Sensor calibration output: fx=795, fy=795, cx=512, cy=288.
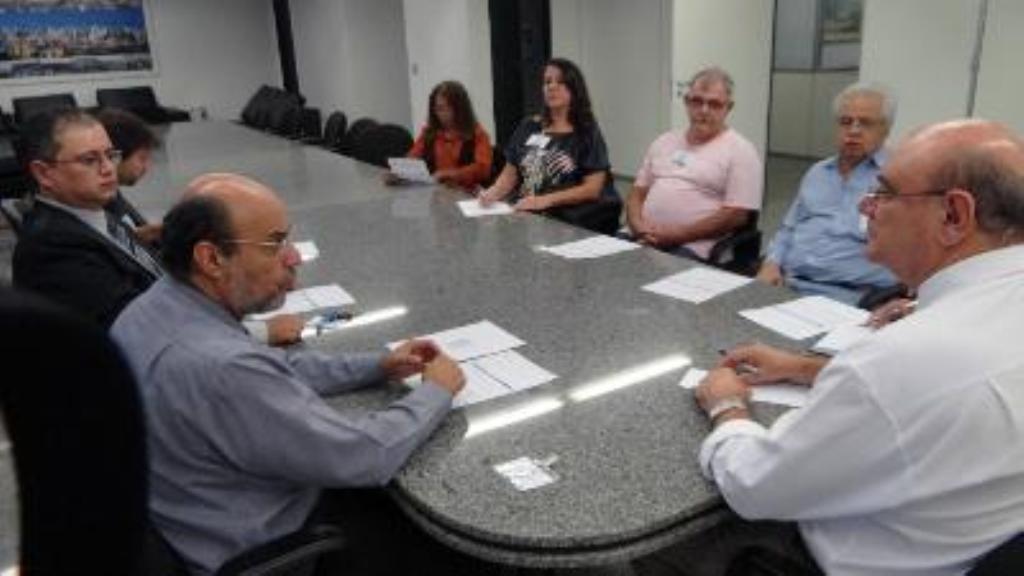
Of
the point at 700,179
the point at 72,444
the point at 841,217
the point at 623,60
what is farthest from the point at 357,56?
the point at 72,444

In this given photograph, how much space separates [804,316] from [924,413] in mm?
915

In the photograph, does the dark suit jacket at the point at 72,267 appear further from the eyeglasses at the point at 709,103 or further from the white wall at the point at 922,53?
the white wall at the point at 922,53

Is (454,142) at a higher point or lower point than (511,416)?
higher

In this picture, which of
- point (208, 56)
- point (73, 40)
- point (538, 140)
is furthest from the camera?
point (208, 56)

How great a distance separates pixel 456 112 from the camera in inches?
162

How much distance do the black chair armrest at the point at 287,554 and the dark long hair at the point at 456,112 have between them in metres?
3.11

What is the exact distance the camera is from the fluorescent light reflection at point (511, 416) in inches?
56.1

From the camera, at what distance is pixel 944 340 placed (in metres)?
1.02

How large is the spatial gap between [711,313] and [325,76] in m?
8.04

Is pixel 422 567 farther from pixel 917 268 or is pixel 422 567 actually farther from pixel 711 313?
pixel 917 268

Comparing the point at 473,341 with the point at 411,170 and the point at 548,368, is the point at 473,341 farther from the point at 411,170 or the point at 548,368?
the point at 411,170

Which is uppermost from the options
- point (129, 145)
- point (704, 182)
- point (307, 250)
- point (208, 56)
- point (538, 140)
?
point (208, 56)

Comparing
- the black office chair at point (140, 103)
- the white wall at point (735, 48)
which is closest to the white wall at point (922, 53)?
the white wall at point (735, 48)

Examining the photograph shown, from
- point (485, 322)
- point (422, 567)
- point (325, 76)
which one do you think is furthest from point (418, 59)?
point (422, 567)
